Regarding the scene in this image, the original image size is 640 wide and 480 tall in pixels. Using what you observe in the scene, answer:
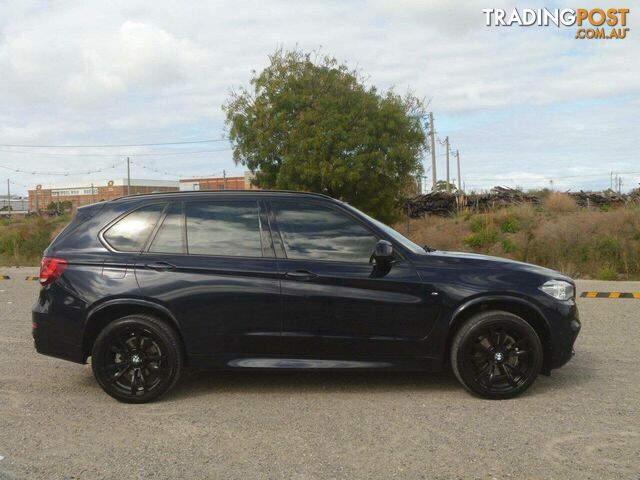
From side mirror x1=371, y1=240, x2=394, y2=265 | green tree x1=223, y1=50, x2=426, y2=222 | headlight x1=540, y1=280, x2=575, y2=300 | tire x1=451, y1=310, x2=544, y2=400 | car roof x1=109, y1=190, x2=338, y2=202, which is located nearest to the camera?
side mirror x1=371, y1=240, x2=394, y2=265

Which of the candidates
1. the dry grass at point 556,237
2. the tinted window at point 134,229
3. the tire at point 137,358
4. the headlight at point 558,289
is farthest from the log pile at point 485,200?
the tire at point 137,358

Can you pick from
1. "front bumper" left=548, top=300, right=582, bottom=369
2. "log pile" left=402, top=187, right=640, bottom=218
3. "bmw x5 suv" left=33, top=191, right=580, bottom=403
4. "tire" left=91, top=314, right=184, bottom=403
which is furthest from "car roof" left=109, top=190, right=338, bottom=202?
"log pile" left=402, top=187, right=640, bottom=218

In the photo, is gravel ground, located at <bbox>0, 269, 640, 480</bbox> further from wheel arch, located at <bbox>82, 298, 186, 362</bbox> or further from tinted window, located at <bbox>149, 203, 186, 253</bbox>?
tinted window, located at <bbox>149, 203, 186, 253</bbox>

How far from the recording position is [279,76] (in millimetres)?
26766

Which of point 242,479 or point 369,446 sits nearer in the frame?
point 242,479

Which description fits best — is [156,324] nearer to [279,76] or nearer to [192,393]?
[192,393]

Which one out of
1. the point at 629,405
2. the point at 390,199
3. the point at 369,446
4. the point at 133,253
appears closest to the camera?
the point at 369,446

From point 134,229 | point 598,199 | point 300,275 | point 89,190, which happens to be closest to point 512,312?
point 300,275

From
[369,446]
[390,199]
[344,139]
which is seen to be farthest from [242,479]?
[390,199]

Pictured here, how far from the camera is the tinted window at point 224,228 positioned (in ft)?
18.7

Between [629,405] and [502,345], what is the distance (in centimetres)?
108

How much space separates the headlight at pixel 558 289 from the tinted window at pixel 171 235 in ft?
10.2

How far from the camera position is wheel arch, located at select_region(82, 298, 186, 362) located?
5.53 m

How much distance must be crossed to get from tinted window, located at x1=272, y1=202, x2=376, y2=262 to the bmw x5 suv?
0.01 meters
